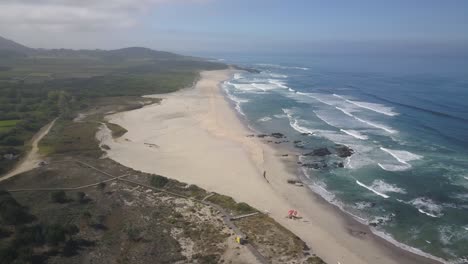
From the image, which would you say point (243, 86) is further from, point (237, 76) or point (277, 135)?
point (277, 135)

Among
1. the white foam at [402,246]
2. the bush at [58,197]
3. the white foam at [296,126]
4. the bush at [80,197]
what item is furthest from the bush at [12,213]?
the white foam at [296,126]

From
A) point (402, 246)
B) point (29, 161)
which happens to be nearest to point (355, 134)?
point (402, 246)

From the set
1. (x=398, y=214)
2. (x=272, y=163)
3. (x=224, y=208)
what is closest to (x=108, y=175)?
(x=224, y=208)

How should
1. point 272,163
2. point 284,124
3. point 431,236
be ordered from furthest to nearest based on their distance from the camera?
point 284,124 < point 272,163 < point 431,236

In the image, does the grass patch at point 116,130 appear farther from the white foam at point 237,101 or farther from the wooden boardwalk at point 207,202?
the white foam at point 237,101

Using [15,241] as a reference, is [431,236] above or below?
below

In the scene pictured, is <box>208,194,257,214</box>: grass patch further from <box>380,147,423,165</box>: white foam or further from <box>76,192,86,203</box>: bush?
<box>380,147,423,165</box>: white foam

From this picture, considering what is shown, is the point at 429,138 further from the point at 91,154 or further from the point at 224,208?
the point at 91,154

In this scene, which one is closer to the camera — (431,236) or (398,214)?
(431,236)
